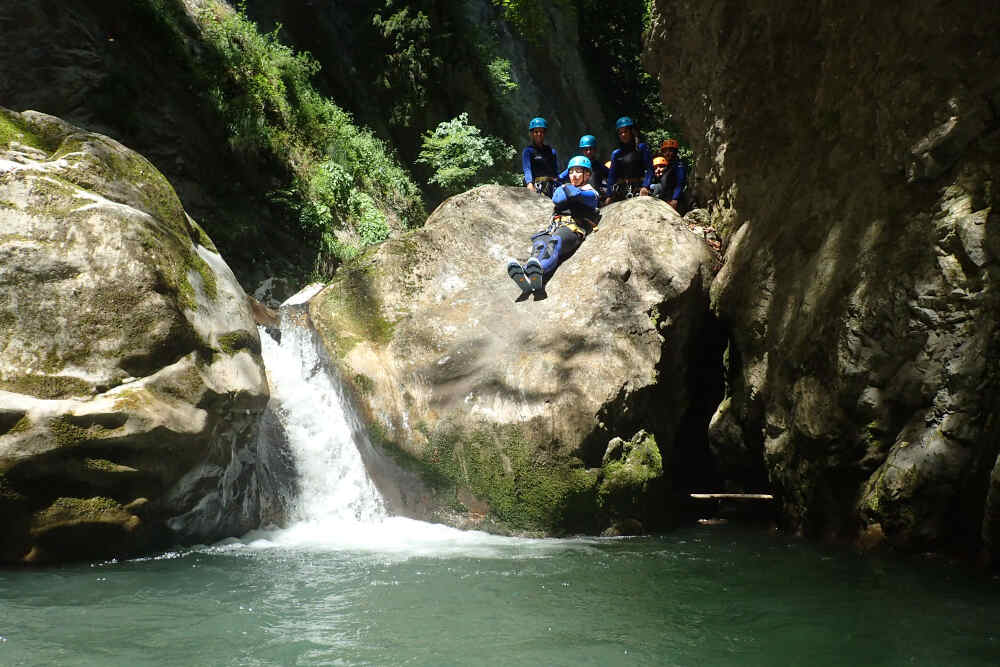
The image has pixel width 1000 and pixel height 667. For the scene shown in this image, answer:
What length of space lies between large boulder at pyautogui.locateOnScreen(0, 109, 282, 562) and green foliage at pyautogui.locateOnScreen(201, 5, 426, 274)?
21.7 ft

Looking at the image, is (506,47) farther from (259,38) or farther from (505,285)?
(505,285)

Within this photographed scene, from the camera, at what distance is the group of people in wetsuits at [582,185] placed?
7.76 metres

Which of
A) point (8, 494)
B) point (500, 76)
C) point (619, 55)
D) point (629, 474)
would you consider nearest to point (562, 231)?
point (629, 474)

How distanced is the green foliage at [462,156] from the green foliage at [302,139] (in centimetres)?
119

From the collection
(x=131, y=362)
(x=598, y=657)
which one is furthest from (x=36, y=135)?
(x=598, y=657)

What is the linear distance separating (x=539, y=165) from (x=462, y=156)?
5.44 metres

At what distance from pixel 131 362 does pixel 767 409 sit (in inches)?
214

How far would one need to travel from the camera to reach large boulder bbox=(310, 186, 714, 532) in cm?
627

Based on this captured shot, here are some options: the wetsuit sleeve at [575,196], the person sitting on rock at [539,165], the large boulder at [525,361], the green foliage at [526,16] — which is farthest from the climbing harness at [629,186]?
the green foliage at [526,16]

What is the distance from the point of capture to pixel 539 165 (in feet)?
33.4

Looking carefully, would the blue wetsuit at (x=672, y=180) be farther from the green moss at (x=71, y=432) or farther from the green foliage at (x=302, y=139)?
the green moss at (x=71, y=432)

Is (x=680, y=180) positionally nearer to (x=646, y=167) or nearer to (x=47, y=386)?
(x=646, y=167)

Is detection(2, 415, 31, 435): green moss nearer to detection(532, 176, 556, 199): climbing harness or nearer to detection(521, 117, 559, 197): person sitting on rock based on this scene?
detection(521, 117, 559, 197): person sitting on rock

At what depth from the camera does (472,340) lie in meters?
7.18
